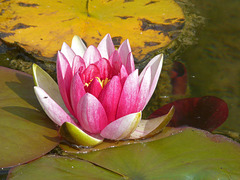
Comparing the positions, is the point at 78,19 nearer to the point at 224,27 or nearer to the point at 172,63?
the point at 172,63

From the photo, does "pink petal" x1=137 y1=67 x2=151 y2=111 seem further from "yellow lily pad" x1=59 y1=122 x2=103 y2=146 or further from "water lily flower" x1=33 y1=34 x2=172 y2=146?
"yellow lily pad" x1=59 y1=122 x2=103 y2=146

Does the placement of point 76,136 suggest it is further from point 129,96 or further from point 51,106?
point 129,96

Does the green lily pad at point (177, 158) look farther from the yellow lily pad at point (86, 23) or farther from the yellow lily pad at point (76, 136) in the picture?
the yellow lily pad at point (86, 23)

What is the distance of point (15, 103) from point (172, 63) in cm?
107

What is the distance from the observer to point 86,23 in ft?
6.82

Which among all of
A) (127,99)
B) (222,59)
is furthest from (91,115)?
(222,59)

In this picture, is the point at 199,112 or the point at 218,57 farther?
the point at 218,57

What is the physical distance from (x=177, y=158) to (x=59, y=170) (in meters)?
0.52

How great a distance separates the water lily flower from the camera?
1300 millimetres

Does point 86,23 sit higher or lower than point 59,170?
higher

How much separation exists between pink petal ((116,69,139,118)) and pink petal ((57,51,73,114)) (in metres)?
0.25

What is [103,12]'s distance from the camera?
7.18 feet

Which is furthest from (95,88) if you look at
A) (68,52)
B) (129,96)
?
(68,52)

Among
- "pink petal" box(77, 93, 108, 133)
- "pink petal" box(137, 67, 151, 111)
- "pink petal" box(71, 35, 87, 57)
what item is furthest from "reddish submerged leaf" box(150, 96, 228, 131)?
"pink petal" box(71, 35, 87, 57)
